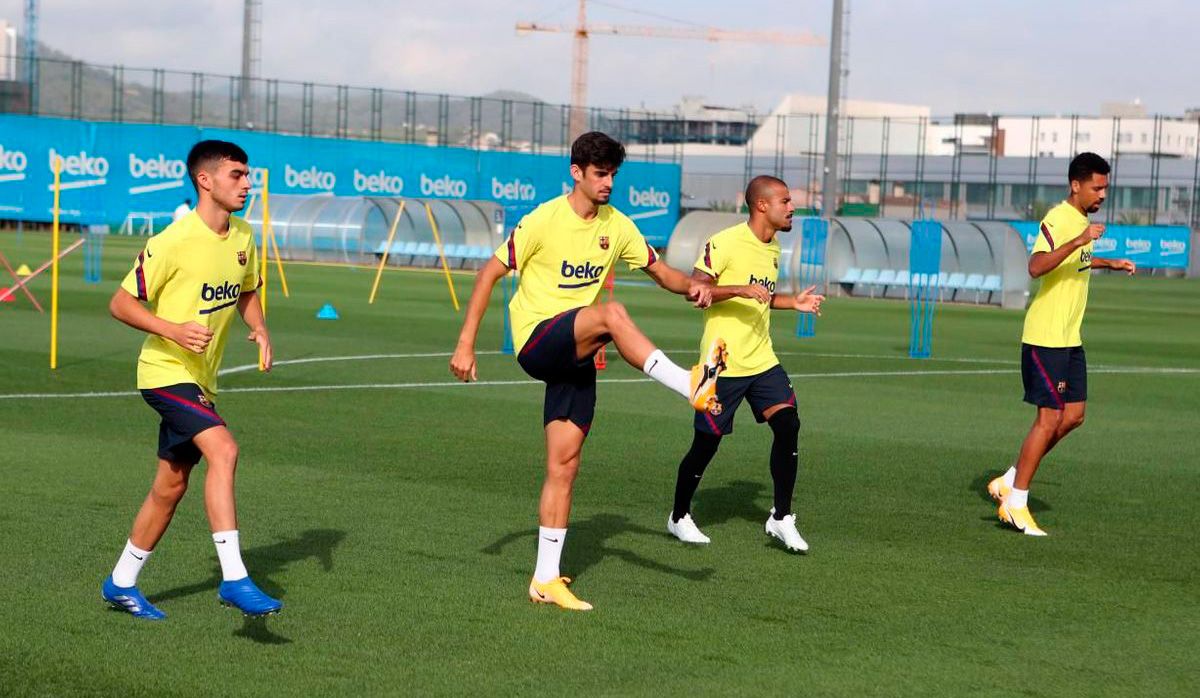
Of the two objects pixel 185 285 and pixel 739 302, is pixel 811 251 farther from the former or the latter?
pixel 185 285

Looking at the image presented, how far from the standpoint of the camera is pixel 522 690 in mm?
5965

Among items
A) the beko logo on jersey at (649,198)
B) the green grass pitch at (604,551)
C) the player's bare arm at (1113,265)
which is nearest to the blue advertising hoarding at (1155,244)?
the beko logo on jersey at (649,198)

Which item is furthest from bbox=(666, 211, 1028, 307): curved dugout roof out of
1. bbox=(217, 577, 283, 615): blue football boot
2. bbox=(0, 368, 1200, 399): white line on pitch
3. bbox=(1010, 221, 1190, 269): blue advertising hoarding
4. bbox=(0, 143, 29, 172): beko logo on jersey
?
bbox=(217, 577, 283, 615): blue football boot

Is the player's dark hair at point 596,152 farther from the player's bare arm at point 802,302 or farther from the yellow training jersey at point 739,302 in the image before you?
the yellow training jersey at point 739,302

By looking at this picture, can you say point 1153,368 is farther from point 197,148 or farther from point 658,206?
point 658,206

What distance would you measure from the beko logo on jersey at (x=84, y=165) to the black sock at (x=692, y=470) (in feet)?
158

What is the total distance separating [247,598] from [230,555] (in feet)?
0.73

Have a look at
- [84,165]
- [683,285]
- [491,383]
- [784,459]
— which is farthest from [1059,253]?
[84,165]

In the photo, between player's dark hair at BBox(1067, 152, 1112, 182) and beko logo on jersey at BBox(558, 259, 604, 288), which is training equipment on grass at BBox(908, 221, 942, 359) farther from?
beko logo on jersey at BBox(558, 259, 604, 288)

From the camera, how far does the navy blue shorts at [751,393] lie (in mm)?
8953

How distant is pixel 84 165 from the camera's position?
54.0m

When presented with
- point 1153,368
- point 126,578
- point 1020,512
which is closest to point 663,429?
point 1020,512

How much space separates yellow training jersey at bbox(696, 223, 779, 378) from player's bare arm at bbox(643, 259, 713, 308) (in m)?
0.76

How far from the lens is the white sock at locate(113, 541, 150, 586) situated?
689cm
